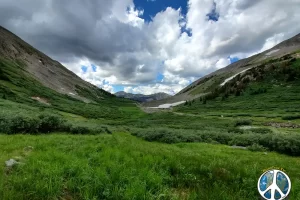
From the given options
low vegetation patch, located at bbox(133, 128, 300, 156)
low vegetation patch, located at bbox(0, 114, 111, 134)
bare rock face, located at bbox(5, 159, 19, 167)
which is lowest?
low vegetation patch, located at bbox(133, 128, 300, 156)

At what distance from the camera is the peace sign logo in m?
5.81

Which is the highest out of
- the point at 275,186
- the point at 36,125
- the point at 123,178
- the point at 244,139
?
the point at 36,125

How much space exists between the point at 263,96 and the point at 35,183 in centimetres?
12700

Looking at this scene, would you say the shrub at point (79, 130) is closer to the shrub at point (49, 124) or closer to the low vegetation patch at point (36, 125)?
the low vegetation patch at point (36, 125)

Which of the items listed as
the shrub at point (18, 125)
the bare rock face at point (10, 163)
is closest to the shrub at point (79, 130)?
the shrub at point (18, 125)

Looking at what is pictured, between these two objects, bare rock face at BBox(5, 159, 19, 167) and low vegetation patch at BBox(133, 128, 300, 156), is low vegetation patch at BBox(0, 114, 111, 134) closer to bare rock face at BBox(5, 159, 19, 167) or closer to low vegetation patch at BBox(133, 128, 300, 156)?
low vegetation patch at BBox(133, 128, 300, 156)

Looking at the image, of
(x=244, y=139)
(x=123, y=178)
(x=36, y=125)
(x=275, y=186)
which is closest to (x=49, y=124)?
(x=36, y=125)

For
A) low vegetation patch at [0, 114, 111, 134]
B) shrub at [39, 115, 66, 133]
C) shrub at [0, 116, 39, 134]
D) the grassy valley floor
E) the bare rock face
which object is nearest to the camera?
the grassy valley floor

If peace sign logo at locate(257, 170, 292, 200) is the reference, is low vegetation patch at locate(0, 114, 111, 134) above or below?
above

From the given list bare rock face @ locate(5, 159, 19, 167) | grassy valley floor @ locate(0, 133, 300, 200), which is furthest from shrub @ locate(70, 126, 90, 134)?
bare rock face @ locate(5, 159, 19, 167)

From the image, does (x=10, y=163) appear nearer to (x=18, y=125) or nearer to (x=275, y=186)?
(x=275, y=186)

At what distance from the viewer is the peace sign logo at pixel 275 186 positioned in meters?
5.81

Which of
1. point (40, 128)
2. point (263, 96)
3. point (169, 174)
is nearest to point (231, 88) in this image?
point (263, 96)

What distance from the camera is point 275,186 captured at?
19.6 ft
